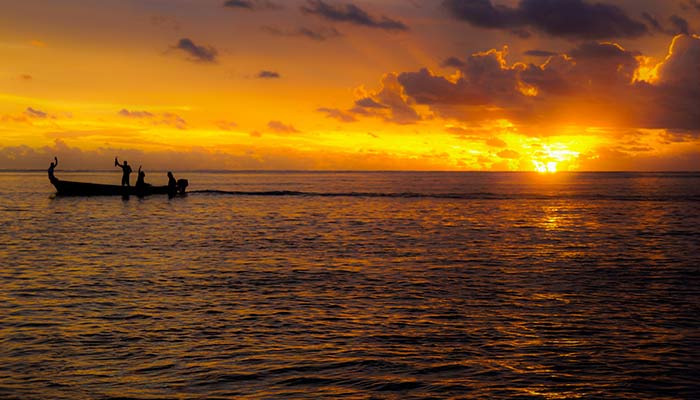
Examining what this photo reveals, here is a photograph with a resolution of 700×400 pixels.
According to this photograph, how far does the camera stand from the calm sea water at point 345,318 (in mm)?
11078

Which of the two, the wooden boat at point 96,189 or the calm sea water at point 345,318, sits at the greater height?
the wooden boat at point 96,189

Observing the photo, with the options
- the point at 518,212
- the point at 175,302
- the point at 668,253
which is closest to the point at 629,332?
the point at 175,302

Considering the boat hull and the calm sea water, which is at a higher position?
the boat hull

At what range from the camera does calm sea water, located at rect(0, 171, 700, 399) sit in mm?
11078

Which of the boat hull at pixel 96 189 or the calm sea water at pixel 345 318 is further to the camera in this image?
the boat hull at pixel 96 189

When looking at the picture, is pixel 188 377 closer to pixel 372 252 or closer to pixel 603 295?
pixel 603 295

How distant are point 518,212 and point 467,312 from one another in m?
45.0

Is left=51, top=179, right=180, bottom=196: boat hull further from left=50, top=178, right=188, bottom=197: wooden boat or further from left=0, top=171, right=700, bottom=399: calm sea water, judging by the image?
left=0, top=171, right=700, bottom=399: calm sea water

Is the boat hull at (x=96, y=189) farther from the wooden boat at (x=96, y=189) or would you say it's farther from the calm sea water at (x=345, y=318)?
the calm sea water at (x=345, y=318)

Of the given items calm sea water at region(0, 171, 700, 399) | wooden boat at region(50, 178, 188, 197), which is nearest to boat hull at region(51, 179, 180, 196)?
wooden boat at region(50, 178, 188, 197)

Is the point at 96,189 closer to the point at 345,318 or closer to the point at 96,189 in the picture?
the point at 96,189

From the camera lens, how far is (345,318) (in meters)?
15.7

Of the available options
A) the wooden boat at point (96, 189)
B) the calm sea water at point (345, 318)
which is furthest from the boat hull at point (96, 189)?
the calm sea water at point (345, 318)

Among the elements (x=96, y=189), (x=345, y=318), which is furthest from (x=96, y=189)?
(x=345, y=318)
